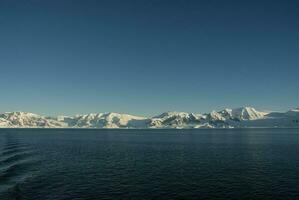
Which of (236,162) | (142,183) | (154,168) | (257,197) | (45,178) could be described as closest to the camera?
(257,197)

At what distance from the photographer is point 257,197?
6769 cm

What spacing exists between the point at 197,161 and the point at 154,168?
2447cm

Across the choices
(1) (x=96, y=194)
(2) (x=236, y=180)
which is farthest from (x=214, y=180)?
(1) (x=96, y=194)

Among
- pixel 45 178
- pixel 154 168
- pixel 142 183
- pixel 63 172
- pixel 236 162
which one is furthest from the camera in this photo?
pixel 236 162

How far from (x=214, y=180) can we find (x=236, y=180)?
604cm

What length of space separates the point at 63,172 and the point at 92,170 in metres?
9.49

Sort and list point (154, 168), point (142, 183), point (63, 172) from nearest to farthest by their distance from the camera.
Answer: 1. point (142, 183)
2. point (63, 172)
3. point (154, 168)

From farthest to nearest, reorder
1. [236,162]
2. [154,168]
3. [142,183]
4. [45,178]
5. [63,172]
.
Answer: [236,162], [154,168], [63,172], [45,178], [142,183]

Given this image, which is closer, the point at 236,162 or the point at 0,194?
the point at 0,194

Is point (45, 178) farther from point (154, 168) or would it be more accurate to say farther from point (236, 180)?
point (236, 180)

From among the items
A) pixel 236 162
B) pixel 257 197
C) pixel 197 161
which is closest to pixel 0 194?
pixel 257 197

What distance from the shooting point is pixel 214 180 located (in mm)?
84625

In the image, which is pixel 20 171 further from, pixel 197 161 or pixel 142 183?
pixel 197 161

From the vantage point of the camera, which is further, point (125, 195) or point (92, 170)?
point (92, 170)
